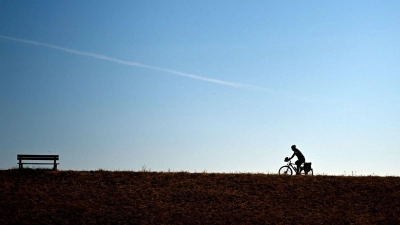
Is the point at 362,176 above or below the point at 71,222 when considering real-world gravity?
above

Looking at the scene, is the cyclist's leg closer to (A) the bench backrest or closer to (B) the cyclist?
(B) the cyclist

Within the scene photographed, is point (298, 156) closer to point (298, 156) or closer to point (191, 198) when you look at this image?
point (298, 156)

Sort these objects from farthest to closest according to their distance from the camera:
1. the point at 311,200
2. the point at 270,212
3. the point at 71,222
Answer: the point at 311,200 < the point at 270,212 < the point at 71,222

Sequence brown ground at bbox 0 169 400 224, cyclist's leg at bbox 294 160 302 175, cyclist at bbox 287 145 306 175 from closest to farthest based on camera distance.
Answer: brown ground at bbox 0 169 400 224
cyclist at bbox 287 145 306 175
cyclist's leg at bbox 294 160 302 175

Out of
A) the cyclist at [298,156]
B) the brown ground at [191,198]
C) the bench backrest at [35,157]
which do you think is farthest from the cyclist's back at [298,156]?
the bench backrest at [35,157]

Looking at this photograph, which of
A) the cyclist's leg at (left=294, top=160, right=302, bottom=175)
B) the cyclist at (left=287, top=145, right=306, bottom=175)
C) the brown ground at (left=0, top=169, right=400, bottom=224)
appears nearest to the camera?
the brown ground at (left=0, top=169, right=400, bottom=224)

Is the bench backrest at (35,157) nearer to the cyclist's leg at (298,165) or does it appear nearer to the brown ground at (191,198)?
the brown ground at (191,198)

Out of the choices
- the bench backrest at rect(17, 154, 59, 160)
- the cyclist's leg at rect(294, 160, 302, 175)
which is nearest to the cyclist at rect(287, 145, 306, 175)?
the cyclist's leg at rect(294, 160, 302, 175)

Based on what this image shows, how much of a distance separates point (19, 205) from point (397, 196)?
61.0ft

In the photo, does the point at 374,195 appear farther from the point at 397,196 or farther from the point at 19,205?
the point at 19,205

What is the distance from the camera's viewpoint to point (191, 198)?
26.4 m

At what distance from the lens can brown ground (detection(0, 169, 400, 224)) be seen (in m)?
23.4

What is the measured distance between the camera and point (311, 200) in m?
26.2

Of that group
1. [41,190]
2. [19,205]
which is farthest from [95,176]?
[19,205]
